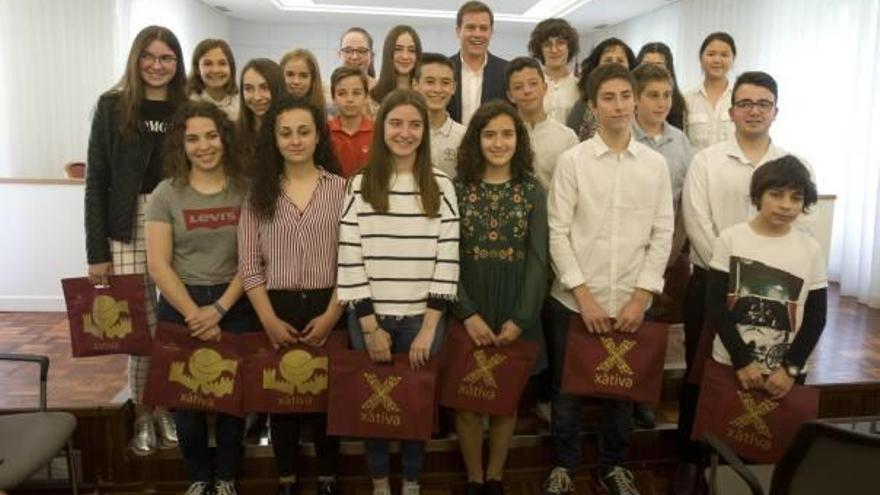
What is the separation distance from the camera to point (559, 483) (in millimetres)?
2359

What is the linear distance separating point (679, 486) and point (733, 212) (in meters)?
1.02

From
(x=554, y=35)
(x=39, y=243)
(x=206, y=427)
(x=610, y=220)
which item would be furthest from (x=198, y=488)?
(x=39, y=243)

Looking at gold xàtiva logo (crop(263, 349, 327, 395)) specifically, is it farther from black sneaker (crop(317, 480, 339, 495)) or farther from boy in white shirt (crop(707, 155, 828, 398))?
boy in white shirt (crop(707, 155, 828, 398))

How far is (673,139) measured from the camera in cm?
258

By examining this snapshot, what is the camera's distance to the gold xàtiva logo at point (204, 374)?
2166 millimetres

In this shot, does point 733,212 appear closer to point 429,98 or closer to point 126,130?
point 429,98

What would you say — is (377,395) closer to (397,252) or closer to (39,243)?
(397,252)

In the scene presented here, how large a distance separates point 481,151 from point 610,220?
0.48 meters

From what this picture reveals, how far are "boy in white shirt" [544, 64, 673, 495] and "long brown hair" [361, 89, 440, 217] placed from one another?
0.44 meters

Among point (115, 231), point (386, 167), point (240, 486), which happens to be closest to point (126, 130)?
point (115, 231)

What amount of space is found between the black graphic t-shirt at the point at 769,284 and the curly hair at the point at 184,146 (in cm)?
162

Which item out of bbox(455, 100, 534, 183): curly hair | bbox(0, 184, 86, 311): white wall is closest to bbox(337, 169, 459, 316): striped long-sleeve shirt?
bbox(455, 100, 534, 183): curly hair

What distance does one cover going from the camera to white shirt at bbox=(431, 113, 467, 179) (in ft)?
8.05

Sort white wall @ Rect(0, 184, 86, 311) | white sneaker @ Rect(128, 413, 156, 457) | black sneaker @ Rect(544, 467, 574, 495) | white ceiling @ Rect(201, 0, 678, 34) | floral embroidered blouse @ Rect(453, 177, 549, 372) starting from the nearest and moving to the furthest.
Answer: floral embroidered blouse @ Rect(453, 177, 549, 372), black sneaker @ Rect(544, 467, 574, 495), white sneaker @ Rect(128, 413, 156, 457), white wall @ Rect(0, 184, 86, 311), white ceiling @ Rect(201, 0, 678, 34)
